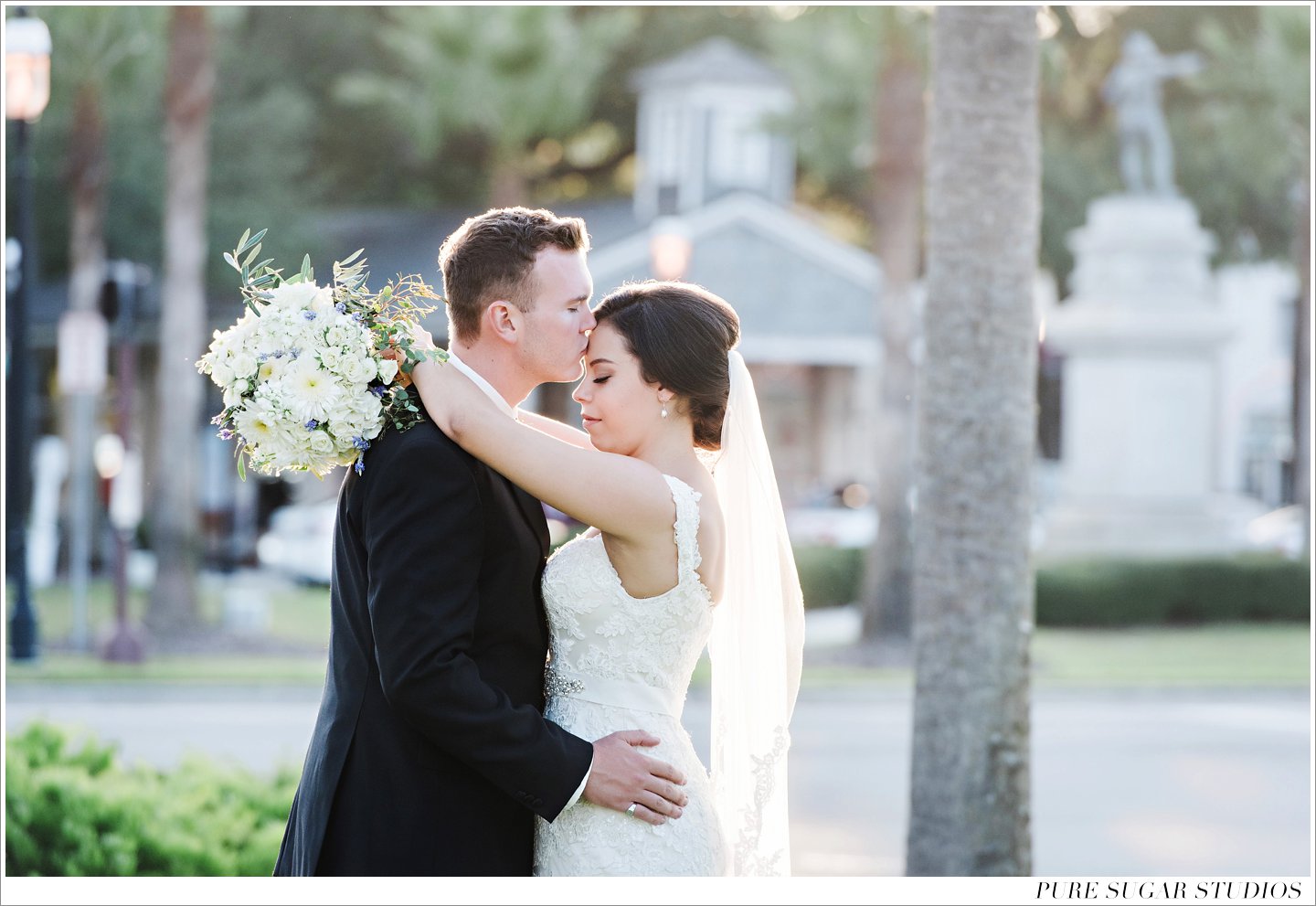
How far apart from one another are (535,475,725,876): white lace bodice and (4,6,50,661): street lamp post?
1181cm

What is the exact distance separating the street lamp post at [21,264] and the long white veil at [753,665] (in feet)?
37.8

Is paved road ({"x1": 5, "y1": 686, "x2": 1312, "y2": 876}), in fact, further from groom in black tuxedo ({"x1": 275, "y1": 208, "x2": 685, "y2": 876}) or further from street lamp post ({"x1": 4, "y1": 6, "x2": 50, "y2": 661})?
groom in black tuxedo ({"x1": 275, "y1": 208, "x2": 685, "y2": 876})

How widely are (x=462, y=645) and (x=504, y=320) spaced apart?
0.76 m

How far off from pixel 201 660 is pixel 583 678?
14.1m

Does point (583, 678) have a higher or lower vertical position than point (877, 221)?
lower

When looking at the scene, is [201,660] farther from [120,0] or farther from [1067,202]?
[1067,202]

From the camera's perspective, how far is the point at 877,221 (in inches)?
766

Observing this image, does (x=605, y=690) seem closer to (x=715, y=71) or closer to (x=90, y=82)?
(x=90, y=82)

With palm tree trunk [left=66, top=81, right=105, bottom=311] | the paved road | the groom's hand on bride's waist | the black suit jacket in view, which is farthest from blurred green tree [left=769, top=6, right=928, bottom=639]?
the black suit jacket

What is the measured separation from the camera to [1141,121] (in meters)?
22.2

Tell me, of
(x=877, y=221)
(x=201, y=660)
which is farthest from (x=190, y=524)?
(x=877, y=221)

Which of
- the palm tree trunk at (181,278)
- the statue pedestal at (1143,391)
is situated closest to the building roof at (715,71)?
the statue pedestal at (1143,391)

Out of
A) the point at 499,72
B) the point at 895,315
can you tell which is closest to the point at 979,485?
the point at 895,315

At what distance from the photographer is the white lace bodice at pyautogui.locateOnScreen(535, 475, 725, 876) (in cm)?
356
